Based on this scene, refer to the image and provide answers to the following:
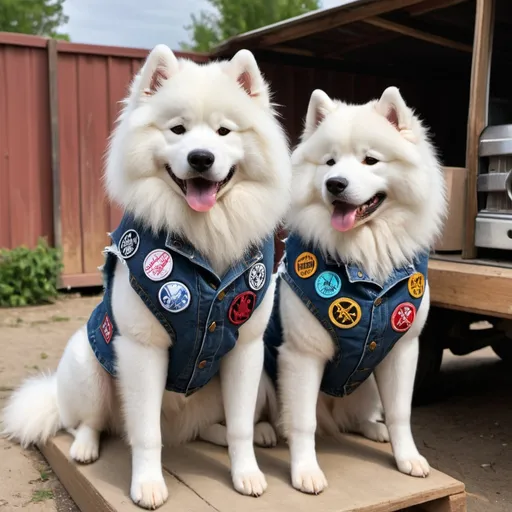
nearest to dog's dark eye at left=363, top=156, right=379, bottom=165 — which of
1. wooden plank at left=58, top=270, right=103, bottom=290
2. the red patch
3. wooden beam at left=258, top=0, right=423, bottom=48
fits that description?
the red patch

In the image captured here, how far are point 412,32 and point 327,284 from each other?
3.72 meters

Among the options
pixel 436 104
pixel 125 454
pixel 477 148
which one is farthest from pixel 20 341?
pixel 436 104

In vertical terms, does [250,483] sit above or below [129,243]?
below

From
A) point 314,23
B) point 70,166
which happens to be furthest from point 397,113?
point 70,166

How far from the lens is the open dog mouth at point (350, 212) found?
2336 mm

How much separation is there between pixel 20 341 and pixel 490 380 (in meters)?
3.75

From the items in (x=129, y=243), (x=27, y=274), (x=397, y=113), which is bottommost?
(x=27, y=274)

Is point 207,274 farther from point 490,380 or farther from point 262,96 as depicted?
point 490,380

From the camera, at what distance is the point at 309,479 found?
2268 millimetres

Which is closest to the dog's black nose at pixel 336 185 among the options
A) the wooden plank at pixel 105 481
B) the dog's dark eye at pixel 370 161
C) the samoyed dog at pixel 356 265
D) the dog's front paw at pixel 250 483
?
the samoyed dog at pixel 356 265

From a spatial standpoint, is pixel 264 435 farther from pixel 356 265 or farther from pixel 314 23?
pixel 314 23

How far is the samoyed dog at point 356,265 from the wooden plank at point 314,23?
7.82 feet

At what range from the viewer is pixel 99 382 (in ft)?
7.99

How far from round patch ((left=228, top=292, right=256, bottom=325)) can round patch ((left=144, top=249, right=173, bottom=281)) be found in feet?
0.85
